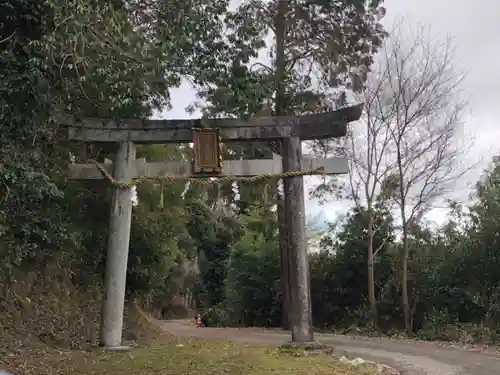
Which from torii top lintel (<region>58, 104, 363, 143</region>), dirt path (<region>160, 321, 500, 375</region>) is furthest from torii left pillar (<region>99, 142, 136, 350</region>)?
dirt path (<region>160, 321, 500, 375</region>)

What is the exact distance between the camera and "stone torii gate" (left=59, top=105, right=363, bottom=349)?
925 centimetres

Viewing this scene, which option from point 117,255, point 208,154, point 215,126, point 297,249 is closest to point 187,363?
point 117,255

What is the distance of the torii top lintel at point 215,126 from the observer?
9445 millimetres

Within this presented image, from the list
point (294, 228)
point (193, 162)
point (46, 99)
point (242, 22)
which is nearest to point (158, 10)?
point (242, 22)

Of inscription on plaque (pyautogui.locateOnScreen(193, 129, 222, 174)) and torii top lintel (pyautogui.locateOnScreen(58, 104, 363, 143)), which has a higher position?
torii top lintel (pyautogui.locateOnScreen(58, 104, 363, 143))

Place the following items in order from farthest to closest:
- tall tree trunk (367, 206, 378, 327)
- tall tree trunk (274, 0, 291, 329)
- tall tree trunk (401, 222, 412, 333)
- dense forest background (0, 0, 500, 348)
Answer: tall tree trunk (367, 206, 378, 327) → tall tree trunk (401, 222, 412, 333) → tall tree trunk (274, 0, 291, 329) → dense forest background (0, 0, 500, 348)

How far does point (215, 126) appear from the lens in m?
9.48

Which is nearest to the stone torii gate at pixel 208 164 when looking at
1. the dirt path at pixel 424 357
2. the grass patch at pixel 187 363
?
the grass patch at pixel 187 363

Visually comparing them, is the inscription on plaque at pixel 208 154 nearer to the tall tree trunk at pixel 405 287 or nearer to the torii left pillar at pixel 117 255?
the torii left pillar at pixel 117 255

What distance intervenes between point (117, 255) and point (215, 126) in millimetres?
2820

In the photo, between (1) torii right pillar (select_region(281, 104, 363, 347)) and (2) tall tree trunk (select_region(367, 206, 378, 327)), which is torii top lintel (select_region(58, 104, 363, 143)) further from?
(2) tall tree trunk (select_region(367, 206, 378, 327))

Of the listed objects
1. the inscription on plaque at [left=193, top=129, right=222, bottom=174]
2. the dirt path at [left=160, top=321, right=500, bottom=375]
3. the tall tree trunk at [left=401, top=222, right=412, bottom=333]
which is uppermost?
the inscription on plaque at [left=193, top=129, right=222, bottom=174]

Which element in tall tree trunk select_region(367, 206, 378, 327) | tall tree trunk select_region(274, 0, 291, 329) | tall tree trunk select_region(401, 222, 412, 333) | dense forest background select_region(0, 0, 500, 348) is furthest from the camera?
tall tree trunk select_region(367, 206, 378, 327)

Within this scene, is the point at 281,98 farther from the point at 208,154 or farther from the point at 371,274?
the point at 208,154
